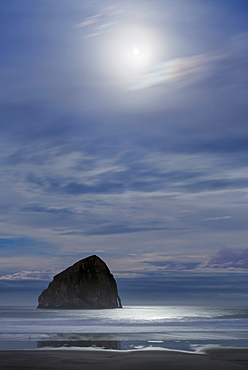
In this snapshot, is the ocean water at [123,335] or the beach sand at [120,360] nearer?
the beach sand at [120,360]

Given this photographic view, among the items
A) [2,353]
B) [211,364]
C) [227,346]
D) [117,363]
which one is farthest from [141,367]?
[227,346]

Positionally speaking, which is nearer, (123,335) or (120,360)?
(120,360)

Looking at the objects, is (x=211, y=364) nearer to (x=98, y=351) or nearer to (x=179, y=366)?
(x=179, y=366)

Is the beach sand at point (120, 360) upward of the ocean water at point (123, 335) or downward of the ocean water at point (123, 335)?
downward

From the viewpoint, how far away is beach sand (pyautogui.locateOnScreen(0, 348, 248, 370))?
70.5 feet

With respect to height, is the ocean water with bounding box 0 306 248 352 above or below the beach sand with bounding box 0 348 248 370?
above

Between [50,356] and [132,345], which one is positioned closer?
[50,356]

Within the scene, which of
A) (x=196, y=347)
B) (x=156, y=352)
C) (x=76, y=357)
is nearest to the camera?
(x=76, y=357)

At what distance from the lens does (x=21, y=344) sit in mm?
31297

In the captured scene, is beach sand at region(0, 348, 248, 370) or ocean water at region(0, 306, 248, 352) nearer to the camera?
beach sand at region(0, 348, 248, 370)

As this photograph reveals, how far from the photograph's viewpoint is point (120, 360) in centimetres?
2342

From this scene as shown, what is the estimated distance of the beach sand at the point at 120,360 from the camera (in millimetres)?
21500

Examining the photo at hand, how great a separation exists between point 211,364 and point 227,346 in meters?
9.26

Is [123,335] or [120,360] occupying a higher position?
[123,335]
